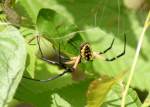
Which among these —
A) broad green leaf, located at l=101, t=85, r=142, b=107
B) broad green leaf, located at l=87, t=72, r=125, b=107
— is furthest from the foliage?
broad green leaf, located at l=87, t=72, r=125, b=107

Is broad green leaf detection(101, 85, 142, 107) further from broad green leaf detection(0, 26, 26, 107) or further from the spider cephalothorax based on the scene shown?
broad green leaf detection(0, 26, 26, 107)

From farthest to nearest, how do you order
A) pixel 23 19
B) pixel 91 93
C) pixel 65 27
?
pixel 23 19 → pixel 65 27 → pixel 91 93

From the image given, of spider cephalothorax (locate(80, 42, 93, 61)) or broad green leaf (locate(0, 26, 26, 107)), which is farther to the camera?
spider cephalothorax (locate(80, 42, 93, 61))

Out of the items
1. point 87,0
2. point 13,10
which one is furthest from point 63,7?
point 13,10

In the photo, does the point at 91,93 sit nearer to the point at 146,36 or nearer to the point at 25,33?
the point at 25,33

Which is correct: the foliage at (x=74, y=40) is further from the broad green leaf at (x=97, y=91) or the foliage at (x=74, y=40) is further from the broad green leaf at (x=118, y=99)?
the broad green leaf at (x=97, y=91)

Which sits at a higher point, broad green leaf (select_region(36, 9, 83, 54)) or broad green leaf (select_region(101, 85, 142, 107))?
broad green leaf (select_region(36, 9, 83, 54))

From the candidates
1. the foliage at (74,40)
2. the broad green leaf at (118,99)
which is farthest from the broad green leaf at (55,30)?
the broad green leaf at (118,99)
